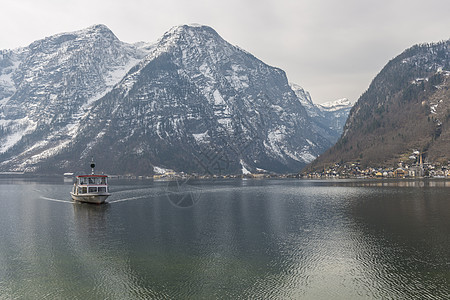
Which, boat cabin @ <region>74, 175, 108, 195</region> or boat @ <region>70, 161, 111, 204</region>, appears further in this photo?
boat cabin @ <region>74, 175, 108, 195</region>

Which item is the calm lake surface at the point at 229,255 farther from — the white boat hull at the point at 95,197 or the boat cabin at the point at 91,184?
the boat cabin at the point at 91,184

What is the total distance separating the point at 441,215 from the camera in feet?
358

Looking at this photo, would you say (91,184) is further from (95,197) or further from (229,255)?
(229,255)

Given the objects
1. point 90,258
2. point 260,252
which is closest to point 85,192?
point 90,258

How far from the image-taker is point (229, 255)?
68750 mm

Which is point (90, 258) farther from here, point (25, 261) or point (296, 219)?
point (296, 219)

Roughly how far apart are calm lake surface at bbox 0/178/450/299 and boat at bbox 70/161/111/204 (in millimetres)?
34722

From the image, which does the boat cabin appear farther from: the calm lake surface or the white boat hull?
the calm lake surface

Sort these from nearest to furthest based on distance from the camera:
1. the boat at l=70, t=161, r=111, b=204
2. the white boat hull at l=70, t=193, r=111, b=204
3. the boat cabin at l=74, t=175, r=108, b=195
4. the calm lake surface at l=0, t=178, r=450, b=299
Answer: the calm lake surface at l=0, t=178, r=450, b=299 < the white boat hull at l=70, t=193, r=111, b=204 < the boat at l=70, t=161, r=111, b=204 < the boat cabin at l=74, t=175, r=108, b=195

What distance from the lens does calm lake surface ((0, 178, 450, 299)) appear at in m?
51.4

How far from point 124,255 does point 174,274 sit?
55.5 feet

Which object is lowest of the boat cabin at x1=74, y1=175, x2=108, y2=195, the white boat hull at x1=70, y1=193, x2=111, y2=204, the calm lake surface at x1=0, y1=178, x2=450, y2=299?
the calm lake surface at x1=0, y1=178, x2=450, y2=299

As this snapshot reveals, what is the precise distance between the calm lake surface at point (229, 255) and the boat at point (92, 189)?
3472cm

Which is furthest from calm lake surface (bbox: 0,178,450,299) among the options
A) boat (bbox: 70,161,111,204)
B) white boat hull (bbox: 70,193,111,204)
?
boat (bbox: 70,161,111,204)
